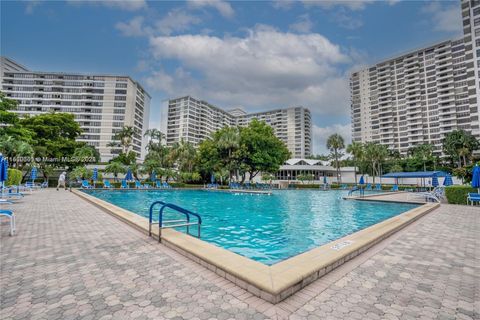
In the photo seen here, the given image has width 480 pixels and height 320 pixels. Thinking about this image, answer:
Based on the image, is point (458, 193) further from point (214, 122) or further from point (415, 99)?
point (214, 122)

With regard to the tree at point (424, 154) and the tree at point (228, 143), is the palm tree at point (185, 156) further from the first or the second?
the tree at point (424, 154)

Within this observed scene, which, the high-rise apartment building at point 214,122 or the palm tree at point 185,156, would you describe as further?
the high-rise apartment building at point 214,122

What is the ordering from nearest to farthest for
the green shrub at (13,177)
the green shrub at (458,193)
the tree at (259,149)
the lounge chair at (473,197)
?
1. the lounge chair at (473,197)
2. the green shrub at (458,193)
3. the green shrub at (13,177)
4. the tree at (259,149)

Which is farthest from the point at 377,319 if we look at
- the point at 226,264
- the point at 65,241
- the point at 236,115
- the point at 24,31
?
the point at 236,115

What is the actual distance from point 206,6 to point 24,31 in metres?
28.9

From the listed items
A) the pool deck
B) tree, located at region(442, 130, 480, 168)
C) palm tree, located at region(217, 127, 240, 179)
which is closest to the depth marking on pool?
the pool deck

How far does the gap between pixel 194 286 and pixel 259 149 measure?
32128mm

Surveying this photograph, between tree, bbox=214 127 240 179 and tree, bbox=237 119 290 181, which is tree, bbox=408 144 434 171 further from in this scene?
tree, bbox=214 127 240 179

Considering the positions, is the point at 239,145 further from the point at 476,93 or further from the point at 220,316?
the point at 476,93

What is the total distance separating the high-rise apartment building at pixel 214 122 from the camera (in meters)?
109

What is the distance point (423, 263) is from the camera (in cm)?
388

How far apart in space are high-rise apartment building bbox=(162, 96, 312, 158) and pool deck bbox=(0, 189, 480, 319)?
104777 mm

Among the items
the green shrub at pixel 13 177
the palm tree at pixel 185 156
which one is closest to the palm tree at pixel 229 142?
the palm tree at pixel 185 156

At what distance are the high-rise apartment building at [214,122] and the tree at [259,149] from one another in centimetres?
7262
